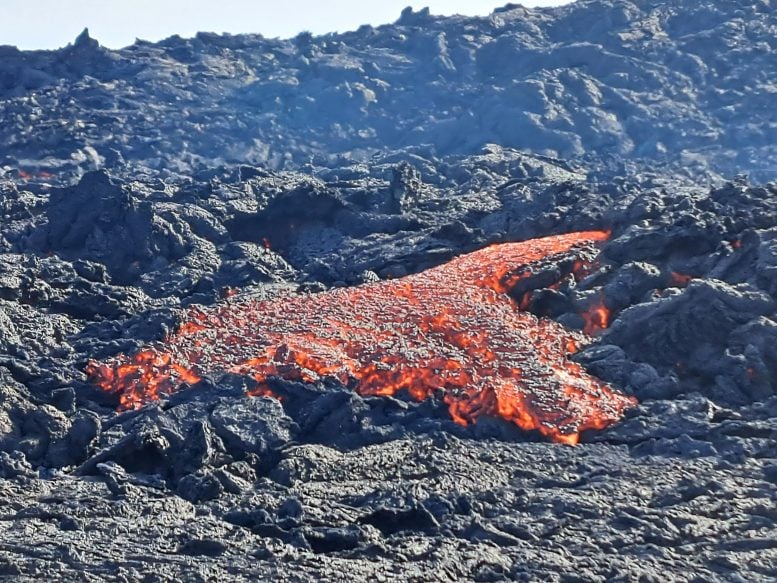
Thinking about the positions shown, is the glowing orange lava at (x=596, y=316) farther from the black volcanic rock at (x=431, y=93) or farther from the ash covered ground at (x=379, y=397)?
the black volcanic rock at (x=431, y=93)

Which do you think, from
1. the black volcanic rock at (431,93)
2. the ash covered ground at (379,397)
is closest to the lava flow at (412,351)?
the ash covered ground at (379,397)

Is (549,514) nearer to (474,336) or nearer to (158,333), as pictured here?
(474,336)

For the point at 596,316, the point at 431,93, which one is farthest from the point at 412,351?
the point at 431,93

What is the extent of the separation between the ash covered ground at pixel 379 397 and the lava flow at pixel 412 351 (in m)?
0.45

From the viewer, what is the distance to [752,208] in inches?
923

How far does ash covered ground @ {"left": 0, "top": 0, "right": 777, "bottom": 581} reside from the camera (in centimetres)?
1202

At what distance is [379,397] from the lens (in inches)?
652

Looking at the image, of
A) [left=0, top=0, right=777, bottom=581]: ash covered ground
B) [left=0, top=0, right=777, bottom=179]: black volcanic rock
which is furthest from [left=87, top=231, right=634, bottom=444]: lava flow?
[left=0, top=0, right=777, bottom=179]: black volcanic rock

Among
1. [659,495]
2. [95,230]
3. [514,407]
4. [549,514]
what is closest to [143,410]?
[514,407]

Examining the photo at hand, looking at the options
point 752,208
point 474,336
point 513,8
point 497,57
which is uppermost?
point 513,8

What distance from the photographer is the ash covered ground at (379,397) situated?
12.0 m

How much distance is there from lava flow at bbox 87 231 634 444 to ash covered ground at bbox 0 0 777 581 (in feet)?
1.47

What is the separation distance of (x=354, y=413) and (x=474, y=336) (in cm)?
376

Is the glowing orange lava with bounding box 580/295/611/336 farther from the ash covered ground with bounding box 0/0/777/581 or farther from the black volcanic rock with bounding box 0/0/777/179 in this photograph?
the black volcanic rock with bounding box 0/0/777/179
